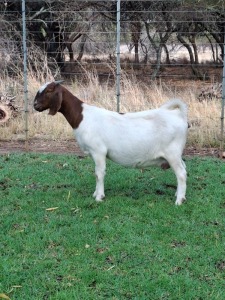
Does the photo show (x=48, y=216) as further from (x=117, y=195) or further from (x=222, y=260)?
(x=222, y=260)

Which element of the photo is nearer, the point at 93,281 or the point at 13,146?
the point at 93,281

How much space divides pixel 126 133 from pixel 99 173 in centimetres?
59

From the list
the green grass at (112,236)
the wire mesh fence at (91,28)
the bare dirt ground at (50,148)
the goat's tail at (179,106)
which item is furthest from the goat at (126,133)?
the wire mesh fence at (91,28)

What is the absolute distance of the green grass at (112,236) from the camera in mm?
4195

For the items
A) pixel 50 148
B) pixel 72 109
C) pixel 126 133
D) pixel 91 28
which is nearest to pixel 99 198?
pixel 126 133

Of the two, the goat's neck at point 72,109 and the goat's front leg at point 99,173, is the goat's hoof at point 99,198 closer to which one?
the goat's front leg at point 99,173

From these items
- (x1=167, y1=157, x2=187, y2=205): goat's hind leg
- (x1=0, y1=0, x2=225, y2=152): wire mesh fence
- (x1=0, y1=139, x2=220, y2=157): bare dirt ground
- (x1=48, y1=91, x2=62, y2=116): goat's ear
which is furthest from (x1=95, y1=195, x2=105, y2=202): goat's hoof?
(x1=0, y1=0, x2=225, y2=152): wire mesh fence

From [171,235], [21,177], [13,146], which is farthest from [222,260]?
[13,146]

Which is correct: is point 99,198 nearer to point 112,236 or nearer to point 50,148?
point 112,236

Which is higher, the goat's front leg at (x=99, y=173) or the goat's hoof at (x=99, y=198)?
the goat's front leg at (x=99, y=173)

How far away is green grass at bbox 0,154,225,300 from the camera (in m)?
4.20

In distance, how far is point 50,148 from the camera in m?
9.43

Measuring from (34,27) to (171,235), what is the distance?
14019 millimetres

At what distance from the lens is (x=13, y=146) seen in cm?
955
